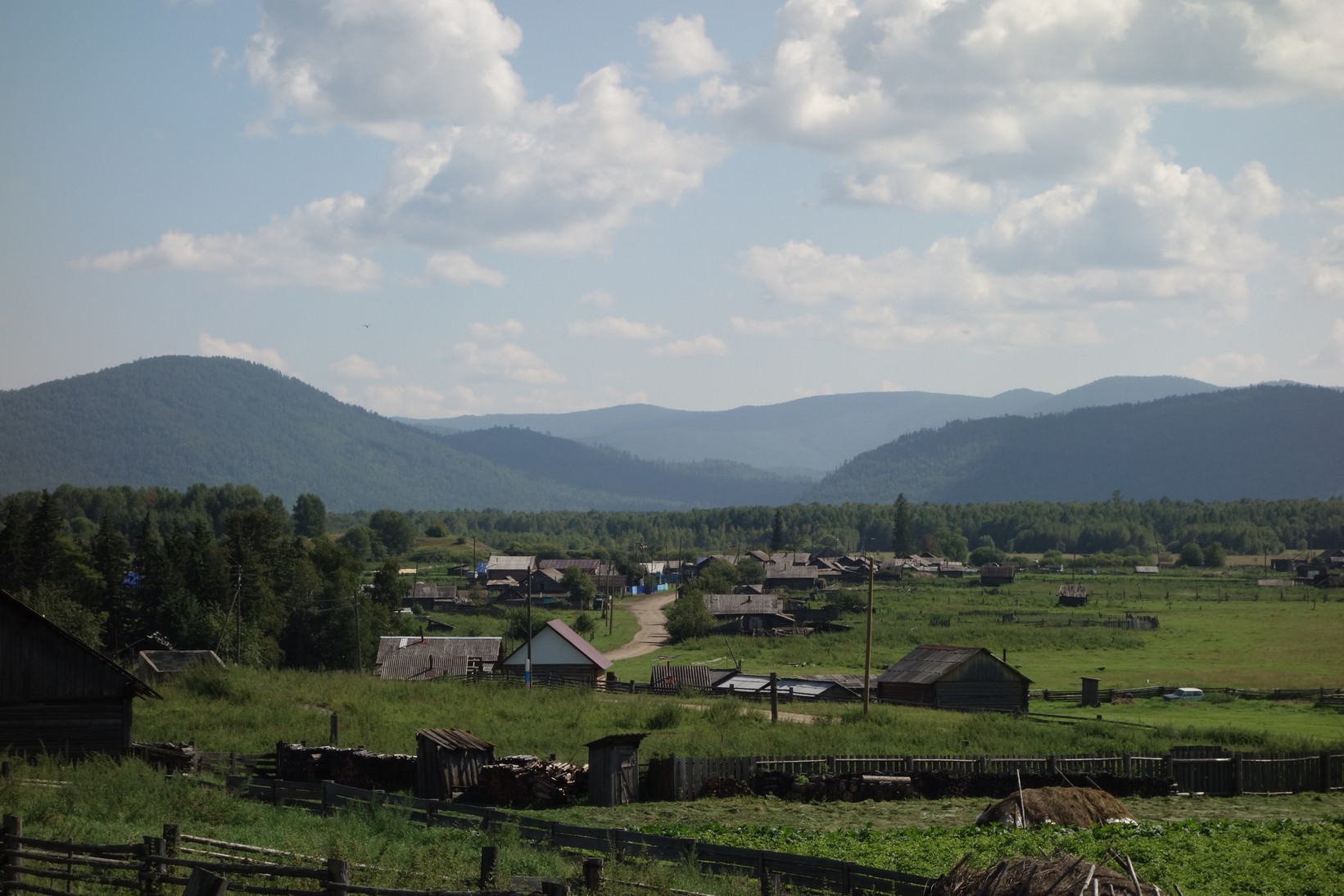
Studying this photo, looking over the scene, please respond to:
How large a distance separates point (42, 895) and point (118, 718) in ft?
53.6

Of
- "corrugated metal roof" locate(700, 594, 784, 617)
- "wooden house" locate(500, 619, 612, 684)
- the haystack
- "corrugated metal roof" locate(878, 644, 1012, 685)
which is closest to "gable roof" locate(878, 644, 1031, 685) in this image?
"corrugated metal roof" locate(878, 644, 1012, 685)

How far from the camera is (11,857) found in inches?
670

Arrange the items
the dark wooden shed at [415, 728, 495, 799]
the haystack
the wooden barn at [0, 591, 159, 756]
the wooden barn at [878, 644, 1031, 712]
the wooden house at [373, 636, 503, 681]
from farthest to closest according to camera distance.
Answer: the wooden house at [373, 636, 503, 681] < the wooden barn at [878, 644, 1031, 712] < the dark wooden shed at [415, 728, 495, 799] < the wooden barn at [0, 591, 159, 756] < the haystack

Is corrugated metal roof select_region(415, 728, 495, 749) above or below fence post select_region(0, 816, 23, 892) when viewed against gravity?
below

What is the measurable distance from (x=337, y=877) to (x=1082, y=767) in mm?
25762

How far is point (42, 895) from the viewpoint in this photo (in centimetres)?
1664

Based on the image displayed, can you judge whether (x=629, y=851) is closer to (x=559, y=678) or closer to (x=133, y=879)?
(x=133, y=879)

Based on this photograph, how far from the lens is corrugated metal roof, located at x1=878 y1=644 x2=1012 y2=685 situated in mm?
61094

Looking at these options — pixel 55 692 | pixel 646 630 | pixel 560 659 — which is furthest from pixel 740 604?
pixel 55 692

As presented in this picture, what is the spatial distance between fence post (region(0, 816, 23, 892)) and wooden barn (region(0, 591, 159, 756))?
14.5 meters

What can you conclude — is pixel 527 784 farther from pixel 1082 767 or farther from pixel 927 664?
pixel 927 664

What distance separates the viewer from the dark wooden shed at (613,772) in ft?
104

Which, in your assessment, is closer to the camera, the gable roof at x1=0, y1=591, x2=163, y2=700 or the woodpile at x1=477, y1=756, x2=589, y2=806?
the gable roof at x1=0, y1=591, x2=163, y2=700

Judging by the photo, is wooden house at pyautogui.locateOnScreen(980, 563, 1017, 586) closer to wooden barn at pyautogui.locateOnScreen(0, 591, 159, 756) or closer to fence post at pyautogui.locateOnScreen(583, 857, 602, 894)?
wooden barn at pyautogui.locateOnScreen(0, 591, 159, 756)
